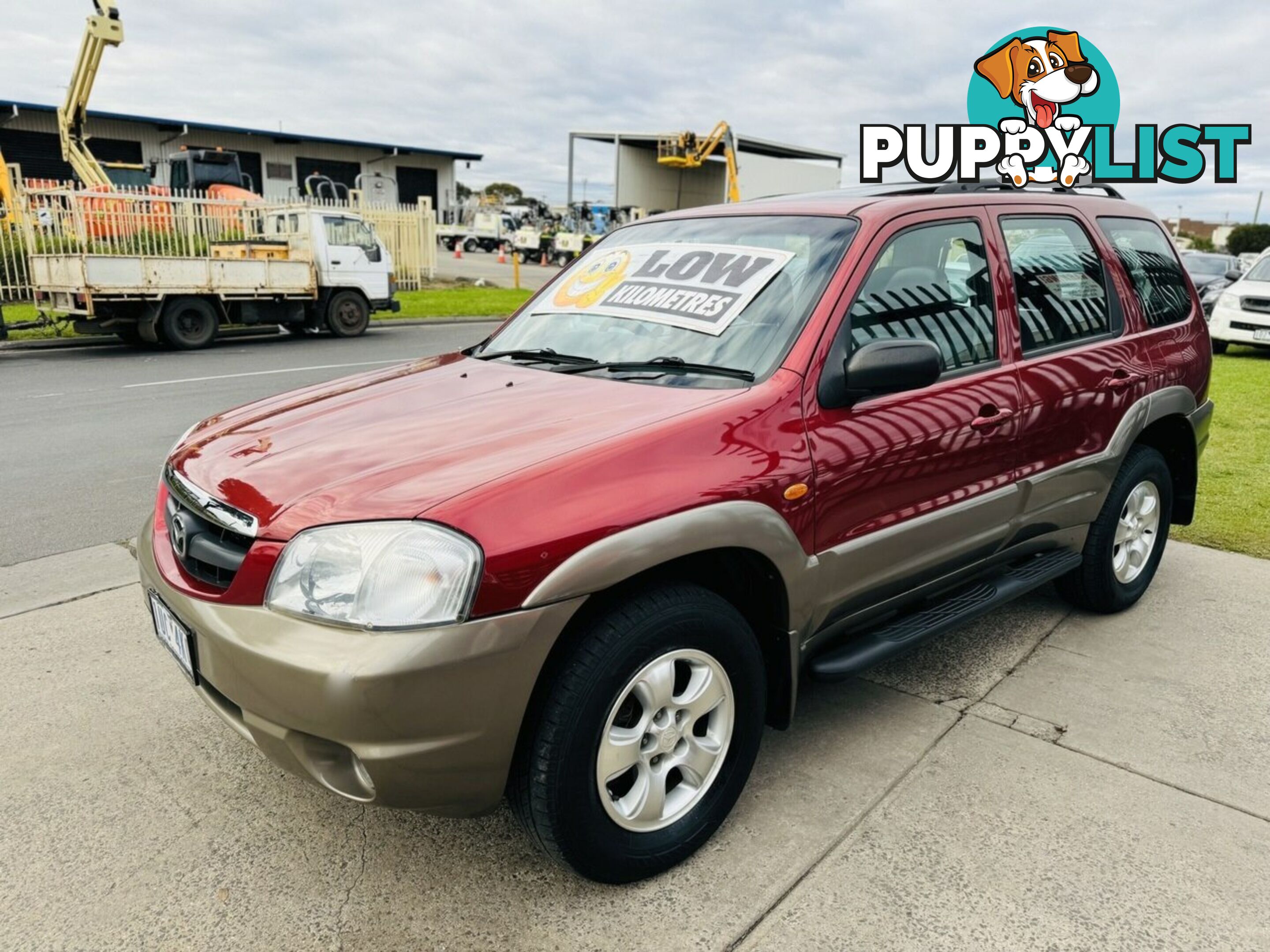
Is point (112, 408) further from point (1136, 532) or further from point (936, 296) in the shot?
point (1136, 532)

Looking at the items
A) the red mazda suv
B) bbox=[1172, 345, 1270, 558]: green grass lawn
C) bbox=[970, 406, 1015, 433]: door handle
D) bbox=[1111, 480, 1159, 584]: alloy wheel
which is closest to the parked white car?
bbox=[1172, 345, 1270, 558]: green grass lawn

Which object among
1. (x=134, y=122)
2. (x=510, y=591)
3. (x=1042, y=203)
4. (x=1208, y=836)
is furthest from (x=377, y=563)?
(x=134, y=122)

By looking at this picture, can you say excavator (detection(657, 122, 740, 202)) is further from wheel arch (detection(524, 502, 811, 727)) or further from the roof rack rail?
wheel arch (detection(524, 502, 811, 727))

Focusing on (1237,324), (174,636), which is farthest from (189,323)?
(1237,324)

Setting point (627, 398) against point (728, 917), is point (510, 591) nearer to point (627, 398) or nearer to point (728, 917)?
point (627, 398)

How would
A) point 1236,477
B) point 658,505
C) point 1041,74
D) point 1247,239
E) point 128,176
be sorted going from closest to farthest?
point 658,505
point 1236,477
point 1041,74
point 128,176
point 1247,239

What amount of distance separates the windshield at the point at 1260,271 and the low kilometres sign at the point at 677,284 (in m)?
14.3

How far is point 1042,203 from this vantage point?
3703 mm

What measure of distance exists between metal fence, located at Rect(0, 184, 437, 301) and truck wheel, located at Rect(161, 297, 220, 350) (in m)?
0.84

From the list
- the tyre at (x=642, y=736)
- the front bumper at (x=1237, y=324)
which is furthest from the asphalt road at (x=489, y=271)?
the tyre at (x=642, y=736)

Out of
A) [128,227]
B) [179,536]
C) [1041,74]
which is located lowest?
[179,536]

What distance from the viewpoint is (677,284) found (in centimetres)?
316

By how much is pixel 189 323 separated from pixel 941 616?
43.5 ft

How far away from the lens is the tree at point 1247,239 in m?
67.0
